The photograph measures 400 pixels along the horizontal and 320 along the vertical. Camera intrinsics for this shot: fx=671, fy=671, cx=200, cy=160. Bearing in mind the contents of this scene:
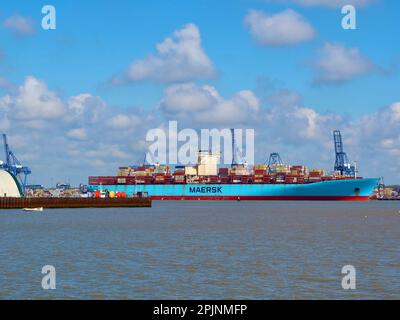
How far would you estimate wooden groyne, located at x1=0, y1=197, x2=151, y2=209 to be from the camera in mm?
137150

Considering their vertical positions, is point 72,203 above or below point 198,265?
above

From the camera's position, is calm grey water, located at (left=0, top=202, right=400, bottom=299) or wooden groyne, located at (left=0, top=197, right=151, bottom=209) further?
wooden groyne, located at (left=0, top=197, right=151, bottom=209)

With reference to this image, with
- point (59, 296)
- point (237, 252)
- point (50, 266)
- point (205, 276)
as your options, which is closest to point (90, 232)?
point (237, 252)

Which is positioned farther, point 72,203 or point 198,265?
point 72,203

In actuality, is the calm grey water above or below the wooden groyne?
below

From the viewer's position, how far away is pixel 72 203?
153250 mm

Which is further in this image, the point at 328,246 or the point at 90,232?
the point at 90,232

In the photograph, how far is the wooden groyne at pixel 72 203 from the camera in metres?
137

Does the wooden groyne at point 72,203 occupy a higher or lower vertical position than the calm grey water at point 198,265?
higher
